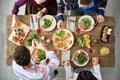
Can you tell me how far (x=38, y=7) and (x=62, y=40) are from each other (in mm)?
316

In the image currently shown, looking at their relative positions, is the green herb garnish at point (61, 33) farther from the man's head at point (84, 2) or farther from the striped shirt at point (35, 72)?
the striped shirt at point (35, 72)

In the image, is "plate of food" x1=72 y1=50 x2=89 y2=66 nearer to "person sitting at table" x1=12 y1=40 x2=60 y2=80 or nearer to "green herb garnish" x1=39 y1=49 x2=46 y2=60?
"green herb garnish" x1=39 y1=49 x2=46 y2=60

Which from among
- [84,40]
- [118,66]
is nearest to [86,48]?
[84,40]

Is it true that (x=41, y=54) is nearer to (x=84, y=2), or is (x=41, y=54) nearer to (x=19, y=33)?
(x=19, y=33)

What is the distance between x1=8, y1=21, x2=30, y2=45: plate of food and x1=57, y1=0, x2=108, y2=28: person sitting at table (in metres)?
0.24

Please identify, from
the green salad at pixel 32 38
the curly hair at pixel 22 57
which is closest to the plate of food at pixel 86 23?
the green salad at pixel 32 38

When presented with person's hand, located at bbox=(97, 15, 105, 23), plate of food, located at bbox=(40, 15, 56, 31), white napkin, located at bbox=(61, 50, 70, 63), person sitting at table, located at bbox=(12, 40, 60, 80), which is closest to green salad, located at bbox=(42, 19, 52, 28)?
plate of food, located at bbox=(40, 15, 56, 31)

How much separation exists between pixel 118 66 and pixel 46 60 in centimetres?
74

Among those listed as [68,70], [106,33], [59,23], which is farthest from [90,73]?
[59,23]

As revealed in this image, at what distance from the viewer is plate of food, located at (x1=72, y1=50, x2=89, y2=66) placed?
2379mm

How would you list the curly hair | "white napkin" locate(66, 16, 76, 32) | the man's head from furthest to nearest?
"white napkin" locate(66, 16, 76, 32) → the man's head → the curly hair

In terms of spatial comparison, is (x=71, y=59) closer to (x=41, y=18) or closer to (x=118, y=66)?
(x=41, y=18)

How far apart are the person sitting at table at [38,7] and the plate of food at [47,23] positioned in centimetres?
4

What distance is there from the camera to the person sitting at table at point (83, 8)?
7.66 feet
